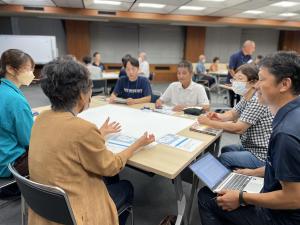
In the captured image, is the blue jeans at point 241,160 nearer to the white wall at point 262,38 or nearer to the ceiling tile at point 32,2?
the ceiling tile at point 32,2

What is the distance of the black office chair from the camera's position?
3.01ft

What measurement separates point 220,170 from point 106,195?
0.71 m

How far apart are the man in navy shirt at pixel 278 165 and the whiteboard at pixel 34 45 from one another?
7955 mm

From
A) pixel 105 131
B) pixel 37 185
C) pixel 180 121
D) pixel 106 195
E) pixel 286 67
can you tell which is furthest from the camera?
pixel 180 121

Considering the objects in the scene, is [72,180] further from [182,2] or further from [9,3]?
[9,3]

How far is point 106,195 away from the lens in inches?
45.4

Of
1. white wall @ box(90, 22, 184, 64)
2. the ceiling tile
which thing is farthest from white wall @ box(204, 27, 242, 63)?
the ceiling tile

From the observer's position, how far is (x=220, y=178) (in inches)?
54.4

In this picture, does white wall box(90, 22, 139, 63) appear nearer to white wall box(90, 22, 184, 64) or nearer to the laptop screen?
white wall box(90, 22, 184, 64)

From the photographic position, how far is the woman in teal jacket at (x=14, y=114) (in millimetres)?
1674

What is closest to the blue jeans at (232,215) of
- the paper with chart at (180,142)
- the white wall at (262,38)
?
the paper with chart at (180,142)

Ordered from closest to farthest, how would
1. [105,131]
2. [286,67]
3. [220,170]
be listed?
[286,67]
[220,170]
[105,131]

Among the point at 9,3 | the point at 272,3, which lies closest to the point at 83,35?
the point at 9,3

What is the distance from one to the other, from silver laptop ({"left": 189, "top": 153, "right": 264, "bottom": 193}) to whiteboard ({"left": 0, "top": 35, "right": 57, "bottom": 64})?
772cm
